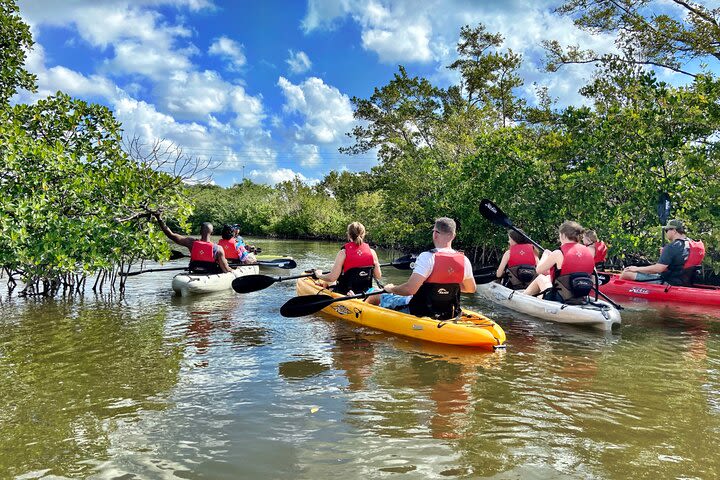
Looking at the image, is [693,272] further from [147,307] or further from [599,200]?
[147,307]

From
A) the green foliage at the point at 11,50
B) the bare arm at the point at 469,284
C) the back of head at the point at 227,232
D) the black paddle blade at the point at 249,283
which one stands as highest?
the green foliage at the point at 11,50

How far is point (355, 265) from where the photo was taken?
8.08 m

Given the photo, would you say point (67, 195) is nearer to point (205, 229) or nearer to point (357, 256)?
point (205, 229)

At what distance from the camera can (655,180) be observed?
42.2ft

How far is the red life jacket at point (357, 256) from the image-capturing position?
314 inches

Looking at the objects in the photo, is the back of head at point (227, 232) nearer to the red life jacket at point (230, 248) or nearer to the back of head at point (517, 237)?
the red life jacket at point (230, 248)

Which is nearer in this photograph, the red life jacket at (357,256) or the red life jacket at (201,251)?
the red life jacket at (357,256)

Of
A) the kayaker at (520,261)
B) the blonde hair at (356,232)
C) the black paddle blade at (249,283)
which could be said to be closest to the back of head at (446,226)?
the blonde hair at (356,232)

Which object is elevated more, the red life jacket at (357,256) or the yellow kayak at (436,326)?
the red life jacket at (357,256)

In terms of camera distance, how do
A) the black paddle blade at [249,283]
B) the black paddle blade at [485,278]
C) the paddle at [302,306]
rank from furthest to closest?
1. the black paddle blade at [485,278]
2. the black paddle blade at [249,283]
3. the paddle at [302,306]

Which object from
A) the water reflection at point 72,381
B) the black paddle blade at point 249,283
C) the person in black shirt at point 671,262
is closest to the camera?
the water reflection at point 72,381

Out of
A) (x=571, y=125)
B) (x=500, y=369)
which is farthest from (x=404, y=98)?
(x=500, y=369)

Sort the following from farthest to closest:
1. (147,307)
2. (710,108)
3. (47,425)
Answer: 1. (710,108)
2. (147,307)
3. (47,425)

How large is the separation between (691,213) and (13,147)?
1496 cm
